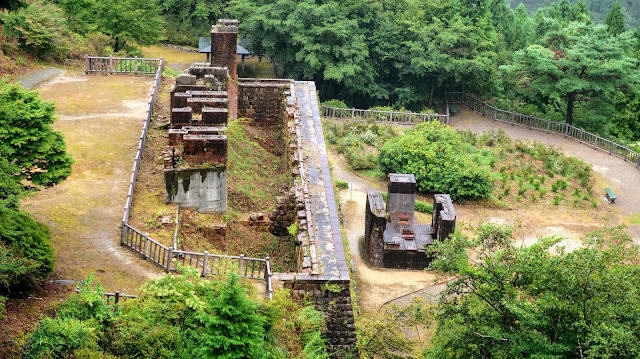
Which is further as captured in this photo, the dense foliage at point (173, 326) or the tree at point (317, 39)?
the tree at point (317, 39)

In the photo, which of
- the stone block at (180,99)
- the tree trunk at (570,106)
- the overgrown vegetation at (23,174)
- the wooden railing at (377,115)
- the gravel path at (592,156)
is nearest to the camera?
the overgrown vegetation at (23,174)

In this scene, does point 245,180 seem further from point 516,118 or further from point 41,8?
point 516,118

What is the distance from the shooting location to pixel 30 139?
20328mm

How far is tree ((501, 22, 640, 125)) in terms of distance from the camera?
49.5 m

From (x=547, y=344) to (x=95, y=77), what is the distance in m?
24.5

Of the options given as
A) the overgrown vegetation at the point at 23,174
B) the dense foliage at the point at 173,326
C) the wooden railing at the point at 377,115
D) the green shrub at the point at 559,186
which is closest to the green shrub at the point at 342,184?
the green shrub at the point at 559,186

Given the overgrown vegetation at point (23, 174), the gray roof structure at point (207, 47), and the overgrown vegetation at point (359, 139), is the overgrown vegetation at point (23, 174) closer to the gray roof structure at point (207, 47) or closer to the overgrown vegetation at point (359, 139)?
the overgrown vegetation at point (359, 139)

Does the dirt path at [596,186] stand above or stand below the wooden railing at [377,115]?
below

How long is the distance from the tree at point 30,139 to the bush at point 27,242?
120cm

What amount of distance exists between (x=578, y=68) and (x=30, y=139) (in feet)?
122

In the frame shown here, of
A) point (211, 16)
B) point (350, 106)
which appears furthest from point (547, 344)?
point (211, 16)

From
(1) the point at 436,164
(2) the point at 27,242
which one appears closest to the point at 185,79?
(2) the point at 27,242

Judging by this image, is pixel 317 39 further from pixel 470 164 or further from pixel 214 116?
pixel 214 116

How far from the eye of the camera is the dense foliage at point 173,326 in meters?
16.7
